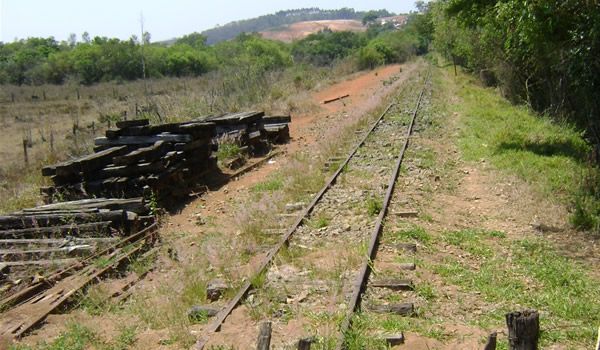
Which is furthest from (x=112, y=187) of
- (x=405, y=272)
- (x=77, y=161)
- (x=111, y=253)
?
(x=405, y=272)

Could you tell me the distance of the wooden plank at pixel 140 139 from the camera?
12758 mm

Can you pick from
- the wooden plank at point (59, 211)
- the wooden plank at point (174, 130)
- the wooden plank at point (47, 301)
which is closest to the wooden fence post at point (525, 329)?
the wooden plank at point (47, 301)

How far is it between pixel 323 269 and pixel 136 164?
5946mm

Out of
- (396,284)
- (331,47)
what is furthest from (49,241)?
(331,47)

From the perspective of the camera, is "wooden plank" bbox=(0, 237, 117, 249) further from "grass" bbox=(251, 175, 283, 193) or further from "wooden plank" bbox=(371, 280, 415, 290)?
"grass" bbox=(251, 175, 283, 193)

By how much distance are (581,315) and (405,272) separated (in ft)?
6.37

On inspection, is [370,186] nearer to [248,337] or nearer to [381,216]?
[381,216]

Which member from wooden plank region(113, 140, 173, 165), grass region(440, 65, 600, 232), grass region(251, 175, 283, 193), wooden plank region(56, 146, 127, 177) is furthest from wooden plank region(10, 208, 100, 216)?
grass region(440, 65, 600, 232)

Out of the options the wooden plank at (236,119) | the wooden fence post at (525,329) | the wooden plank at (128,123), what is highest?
the wooden plank at (128,123)

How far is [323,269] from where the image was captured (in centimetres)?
717

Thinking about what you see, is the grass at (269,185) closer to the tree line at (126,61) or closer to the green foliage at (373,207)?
the green foliage at (373,207)

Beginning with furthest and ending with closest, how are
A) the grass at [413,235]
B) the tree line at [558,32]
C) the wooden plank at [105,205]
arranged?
the tree line at [558,32] < the wooden plank at [105,205] < the grass at [413,235]

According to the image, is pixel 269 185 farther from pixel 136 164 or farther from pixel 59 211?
pixel 59 211

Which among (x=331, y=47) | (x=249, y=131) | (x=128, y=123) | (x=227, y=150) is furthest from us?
(x=331, y=47)
